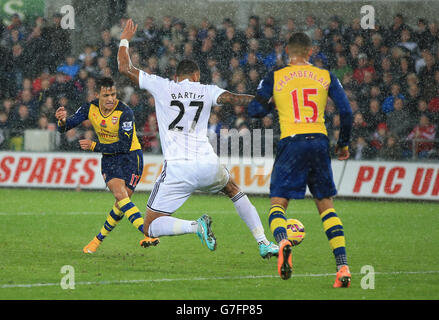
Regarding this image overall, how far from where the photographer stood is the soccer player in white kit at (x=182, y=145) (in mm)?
8312

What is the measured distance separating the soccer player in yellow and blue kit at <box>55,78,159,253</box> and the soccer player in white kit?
60.3 inches

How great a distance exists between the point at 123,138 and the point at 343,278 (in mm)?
3679

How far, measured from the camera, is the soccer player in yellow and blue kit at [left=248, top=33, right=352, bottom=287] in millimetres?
7430

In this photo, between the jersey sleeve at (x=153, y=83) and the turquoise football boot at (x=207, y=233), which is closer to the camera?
the turquoise football boot at (x=207, y=233)

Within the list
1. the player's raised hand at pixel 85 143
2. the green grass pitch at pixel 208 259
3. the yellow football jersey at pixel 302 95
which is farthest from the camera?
the player's raised hand at pixel 85 143

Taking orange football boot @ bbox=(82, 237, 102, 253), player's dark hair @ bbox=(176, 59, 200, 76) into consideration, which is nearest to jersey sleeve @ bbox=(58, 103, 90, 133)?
orange football boot @ bbox=(82, 237, 102, 253)

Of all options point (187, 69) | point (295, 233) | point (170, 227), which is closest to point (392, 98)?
point (295, 233)

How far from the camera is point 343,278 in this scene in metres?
7.32

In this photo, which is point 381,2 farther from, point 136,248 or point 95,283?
point 95,283

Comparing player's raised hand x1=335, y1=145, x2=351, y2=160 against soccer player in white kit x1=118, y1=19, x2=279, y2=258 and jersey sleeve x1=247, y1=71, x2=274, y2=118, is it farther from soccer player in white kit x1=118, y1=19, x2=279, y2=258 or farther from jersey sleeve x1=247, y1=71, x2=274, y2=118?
soccer player in white kit x1=118, y1=19, x2=279, y2=258
